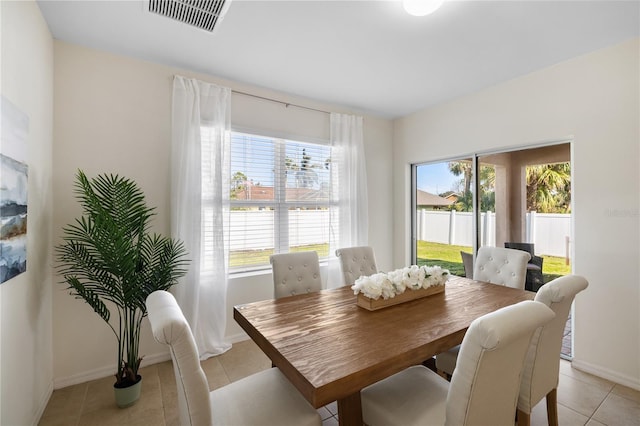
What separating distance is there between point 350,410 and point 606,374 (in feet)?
8.08

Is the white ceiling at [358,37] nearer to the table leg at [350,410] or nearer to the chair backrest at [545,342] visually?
the chair backrest at [545,342]

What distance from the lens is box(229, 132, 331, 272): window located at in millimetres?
3148

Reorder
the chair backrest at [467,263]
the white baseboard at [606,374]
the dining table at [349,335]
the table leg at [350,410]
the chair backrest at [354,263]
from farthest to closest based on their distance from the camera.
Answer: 1. the chair backrest at [467,263]
2. the chair backrest at [354,263]
3. the white baseboard at [606,374]
4. the table leg at [350,410]
5. the dining table at [349,335]

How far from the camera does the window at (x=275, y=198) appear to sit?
10.3 feet

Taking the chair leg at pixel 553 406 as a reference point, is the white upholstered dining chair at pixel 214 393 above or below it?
above

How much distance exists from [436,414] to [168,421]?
5.57 ft

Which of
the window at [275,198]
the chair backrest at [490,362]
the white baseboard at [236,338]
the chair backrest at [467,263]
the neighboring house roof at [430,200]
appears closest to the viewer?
the chair backrest at [490,362]

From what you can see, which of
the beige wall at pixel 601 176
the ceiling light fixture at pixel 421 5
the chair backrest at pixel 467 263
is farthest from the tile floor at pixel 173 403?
the ceiling light fixture at pixel 421 5

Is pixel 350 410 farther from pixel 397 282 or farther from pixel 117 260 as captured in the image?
pixel 117 260

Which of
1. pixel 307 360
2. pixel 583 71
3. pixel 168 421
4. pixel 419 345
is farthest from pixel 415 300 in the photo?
pixel 583 71

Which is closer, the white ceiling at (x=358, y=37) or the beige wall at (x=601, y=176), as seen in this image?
the white ceiling at (x=358, y=37)

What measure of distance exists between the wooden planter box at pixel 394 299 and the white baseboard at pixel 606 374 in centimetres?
164

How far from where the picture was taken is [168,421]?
6.26 ft

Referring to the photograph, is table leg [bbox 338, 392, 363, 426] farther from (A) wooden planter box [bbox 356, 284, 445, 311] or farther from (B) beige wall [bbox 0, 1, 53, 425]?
(B) beige wall [bbox 0, 1, 53, 425]
